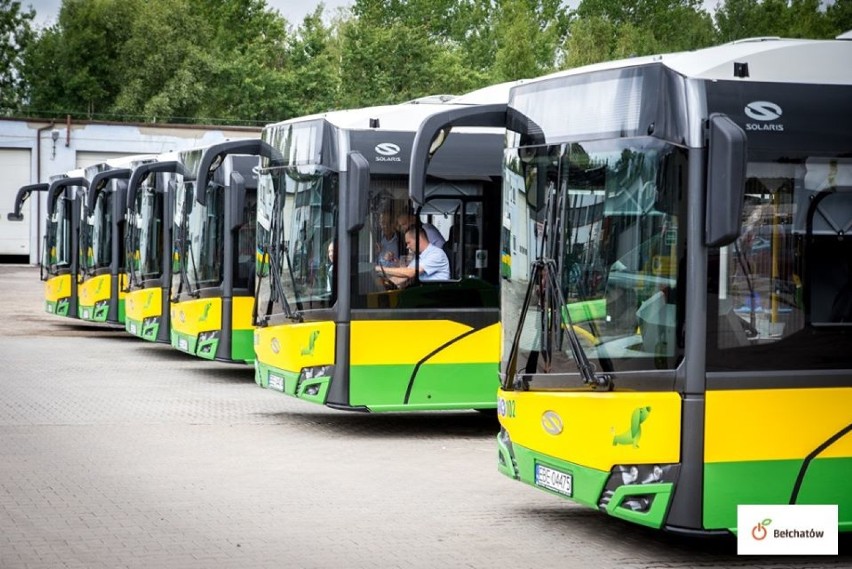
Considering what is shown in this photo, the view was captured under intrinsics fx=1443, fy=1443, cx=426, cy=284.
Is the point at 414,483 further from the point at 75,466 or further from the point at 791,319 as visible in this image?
the point at 791,319

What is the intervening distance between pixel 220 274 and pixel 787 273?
12.5 meters

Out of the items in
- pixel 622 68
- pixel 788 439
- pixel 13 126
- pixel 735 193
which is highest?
pixel 13 126

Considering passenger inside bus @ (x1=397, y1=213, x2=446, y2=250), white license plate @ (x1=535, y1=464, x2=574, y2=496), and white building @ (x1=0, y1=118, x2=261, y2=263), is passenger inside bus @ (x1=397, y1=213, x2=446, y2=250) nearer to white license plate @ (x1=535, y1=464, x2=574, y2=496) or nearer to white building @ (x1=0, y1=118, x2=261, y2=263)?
white license plate @ (x1=535, y1=464, x2=574, y2=496)

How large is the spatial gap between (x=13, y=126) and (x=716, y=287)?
181 ft

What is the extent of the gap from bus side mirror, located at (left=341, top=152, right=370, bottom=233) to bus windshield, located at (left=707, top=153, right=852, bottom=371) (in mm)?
5381

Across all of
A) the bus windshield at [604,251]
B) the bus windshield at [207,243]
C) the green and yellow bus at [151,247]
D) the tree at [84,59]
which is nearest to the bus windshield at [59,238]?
the green and yellow bus at [151,247]

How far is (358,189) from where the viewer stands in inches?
513

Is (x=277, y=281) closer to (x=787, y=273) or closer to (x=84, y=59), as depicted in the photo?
(x=787, y=273)

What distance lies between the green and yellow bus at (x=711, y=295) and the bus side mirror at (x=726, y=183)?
4 cm

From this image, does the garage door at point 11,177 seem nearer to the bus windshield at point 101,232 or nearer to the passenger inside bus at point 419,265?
the bus windshield at point 101,232

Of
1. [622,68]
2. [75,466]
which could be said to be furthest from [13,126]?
[622,68]

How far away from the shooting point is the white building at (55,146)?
59594 millimetres

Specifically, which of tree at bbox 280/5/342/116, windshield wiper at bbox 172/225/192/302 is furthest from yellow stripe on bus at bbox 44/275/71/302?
tree at bbox 280/5/342/116

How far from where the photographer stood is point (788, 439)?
812cm
